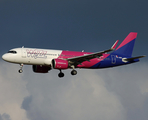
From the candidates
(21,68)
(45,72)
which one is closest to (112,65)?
(45,72)

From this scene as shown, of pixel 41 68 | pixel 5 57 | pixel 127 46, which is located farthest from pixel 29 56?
pixel 127 46

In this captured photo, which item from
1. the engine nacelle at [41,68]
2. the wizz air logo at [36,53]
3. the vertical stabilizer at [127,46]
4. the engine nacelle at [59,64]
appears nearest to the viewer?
the engine nacelle at [59,64]

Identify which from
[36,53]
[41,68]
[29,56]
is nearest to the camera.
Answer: [29,56]

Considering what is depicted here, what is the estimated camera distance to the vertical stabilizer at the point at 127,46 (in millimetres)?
66688

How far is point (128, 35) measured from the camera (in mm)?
69125

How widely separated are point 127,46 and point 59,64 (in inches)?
686

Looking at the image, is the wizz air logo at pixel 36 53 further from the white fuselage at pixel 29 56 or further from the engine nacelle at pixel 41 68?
the engine nacelle at pixel 41 68

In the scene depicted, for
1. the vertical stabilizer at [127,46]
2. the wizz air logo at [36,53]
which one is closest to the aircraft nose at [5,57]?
the wizz air logo at [36,53]

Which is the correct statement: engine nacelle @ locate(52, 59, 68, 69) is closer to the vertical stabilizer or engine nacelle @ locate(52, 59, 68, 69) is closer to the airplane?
the airplane

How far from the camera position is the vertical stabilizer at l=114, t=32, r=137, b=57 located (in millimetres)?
66688

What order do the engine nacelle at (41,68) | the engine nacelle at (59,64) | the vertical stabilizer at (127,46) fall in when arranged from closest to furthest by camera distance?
the engine nacelle at (59,64) < the engine nacelle at (41,68) < the vertical stabilizer at (127,46)

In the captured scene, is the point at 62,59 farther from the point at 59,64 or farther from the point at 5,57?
the point at 5,57

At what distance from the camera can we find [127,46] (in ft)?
222

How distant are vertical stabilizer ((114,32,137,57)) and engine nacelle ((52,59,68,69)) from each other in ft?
42.7
